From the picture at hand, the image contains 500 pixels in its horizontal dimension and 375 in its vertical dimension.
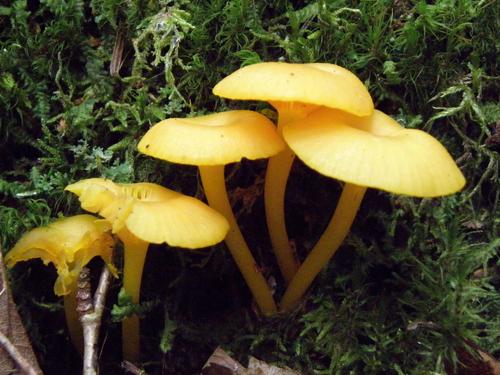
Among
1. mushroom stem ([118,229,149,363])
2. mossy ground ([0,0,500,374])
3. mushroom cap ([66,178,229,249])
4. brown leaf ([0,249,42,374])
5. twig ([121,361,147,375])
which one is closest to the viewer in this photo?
mushroom cap ([66,178,229,249])

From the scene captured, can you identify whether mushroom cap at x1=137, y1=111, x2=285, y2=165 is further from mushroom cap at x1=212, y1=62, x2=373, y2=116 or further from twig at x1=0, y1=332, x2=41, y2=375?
twig at x1=0, y1=332, x2=41, y2=375

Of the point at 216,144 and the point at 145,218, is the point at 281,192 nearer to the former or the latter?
the point at 216,144

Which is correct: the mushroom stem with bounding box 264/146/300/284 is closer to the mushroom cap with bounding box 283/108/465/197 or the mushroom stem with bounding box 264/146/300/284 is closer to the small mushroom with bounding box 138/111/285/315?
the small mushroom with bounding box 138/111/285/315

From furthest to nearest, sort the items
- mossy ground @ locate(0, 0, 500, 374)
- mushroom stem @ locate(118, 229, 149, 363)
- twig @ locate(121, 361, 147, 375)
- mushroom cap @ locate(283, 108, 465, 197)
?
mossy ground @ locate(0, 0, 500, 374), twig @ locate(121, 361, 147, 375), mushroom stem @ locate(118, 229, 149, 363), mushroom cap @ locate(283, 108, 465, 197)

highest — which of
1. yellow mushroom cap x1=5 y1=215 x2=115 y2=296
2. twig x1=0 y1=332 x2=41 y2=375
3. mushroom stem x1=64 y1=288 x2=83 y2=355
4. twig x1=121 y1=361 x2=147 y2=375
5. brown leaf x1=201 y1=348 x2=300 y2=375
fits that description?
yellow mushroom cap x1=5 y1=215 x2=115 y2=296

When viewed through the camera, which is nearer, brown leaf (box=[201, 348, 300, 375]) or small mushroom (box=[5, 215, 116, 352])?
small mushroom (box=[5, 215, 116, 352])

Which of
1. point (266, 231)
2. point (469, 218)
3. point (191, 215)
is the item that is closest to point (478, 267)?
point (469, 218)

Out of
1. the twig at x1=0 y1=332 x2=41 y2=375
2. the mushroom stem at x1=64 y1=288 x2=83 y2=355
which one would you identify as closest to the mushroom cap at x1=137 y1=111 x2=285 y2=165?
the mushroom stem at x1=64 y1=288 x2=83 y2=355

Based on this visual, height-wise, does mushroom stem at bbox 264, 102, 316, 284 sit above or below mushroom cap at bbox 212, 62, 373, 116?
below
